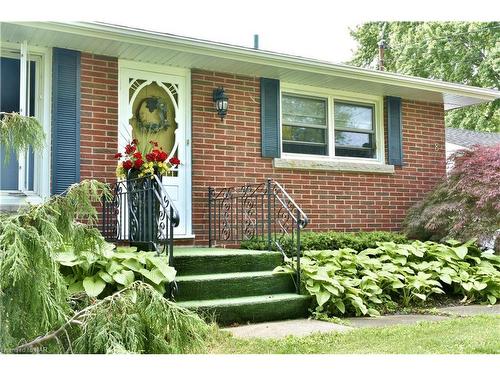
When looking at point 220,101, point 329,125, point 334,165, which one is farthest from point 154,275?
point 329,125

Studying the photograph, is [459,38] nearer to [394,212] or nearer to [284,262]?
[394,212]

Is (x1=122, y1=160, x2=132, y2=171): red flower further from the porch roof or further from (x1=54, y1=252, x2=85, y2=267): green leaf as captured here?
(x1=54, y1=252, x2=85, y2=267): green leaf

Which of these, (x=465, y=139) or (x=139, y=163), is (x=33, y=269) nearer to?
(x=139, y=163)

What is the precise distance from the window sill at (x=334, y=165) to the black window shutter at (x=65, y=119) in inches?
106

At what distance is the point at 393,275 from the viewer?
20.1ft

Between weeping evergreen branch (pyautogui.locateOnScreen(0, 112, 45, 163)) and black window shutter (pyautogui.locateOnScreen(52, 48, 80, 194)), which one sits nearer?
weeping evergreen branch (pyautogui.locateOnScreen(0, 112, 45, 163))

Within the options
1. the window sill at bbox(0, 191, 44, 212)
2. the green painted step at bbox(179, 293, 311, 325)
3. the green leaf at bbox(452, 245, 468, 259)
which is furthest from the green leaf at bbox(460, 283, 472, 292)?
the window sill at bbox(0, 191, 44, 212)

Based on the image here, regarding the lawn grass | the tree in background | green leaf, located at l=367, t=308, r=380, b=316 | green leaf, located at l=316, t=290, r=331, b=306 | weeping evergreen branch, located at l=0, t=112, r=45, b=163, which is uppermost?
the tree in background

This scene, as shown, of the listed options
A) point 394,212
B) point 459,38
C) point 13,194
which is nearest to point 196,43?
point 13,194

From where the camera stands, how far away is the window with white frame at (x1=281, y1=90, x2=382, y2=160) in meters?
8.09

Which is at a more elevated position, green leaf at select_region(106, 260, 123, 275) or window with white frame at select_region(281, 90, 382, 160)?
window with white frame at select_region(281, 90, 382, 160)

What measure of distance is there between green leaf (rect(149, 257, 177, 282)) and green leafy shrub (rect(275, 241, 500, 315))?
1.42 meters

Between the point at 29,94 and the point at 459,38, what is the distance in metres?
16.2
